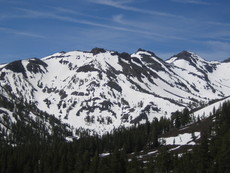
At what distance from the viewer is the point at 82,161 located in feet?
458

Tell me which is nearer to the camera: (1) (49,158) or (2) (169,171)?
(2) (169,171)

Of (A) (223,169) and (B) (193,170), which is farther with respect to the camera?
(B) (193,170)

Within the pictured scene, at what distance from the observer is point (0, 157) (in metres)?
160

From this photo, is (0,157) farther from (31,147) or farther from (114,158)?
(114,158)

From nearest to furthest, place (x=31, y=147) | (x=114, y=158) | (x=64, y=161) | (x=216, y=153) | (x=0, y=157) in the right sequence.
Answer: (x=216, y=153) → (x=114, y=158) → (x=64, y=161) → (x=0, y=157) → (x=31, y=147)

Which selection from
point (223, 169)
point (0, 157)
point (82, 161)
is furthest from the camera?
point (0, 157)

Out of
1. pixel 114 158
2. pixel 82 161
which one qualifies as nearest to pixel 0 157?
pixel 82 161

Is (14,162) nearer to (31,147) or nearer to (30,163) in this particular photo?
(30,163)

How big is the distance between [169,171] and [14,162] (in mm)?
71279

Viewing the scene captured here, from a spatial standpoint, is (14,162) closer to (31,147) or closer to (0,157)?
(0,157)

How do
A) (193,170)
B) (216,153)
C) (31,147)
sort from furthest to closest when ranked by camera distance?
(31,147) < (216,153) < (193,170)

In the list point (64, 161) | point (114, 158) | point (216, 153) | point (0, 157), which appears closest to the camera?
point (216, 153)

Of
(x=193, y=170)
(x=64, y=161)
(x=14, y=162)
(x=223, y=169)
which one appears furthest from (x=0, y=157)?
(x=223, y=169)

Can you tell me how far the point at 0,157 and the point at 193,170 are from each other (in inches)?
3654
